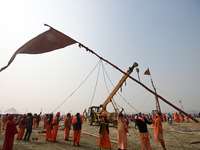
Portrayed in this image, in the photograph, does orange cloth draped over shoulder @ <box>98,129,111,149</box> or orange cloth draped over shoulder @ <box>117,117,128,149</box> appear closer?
orange cloth draped over shoulder @ <box>117,117,128,149</box>

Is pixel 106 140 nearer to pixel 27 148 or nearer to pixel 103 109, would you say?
pixel 27 148

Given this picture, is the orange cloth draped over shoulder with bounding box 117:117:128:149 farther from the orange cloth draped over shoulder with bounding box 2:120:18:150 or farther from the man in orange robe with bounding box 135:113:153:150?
the orange cloth draped over shoulder with bounding box 2:120:18:150

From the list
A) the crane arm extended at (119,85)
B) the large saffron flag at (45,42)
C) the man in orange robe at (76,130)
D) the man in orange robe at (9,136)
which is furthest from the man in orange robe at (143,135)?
the man in orange robe at (9,136)

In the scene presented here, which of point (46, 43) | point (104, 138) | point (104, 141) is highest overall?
point (46, 43)

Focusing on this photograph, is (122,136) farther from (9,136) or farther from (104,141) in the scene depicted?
(9,136)

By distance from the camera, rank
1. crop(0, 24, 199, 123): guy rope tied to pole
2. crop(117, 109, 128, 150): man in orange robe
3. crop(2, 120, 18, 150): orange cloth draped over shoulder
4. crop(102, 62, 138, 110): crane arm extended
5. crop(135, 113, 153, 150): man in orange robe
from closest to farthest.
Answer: crop(0, 24, 199, 123): guy rope tied to pole, crop(2, 120, 18, 150): orange cloth draped over shoulder, crop(135, 113, 153, 150): man in orange robe, crop(117, 109, 128, 150): man in orange robe, crop(102, 62, 138, 110): crane arm extended

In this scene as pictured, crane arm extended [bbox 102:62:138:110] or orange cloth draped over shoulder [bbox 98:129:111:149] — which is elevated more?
crane arm extended [bbox 102:62:138:110]

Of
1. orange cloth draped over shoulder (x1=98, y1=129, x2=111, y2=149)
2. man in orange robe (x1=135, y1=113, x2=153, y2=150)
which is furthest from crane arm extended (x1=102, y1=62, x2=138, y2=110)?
orange cloth draped over shoulder (x1=98, y1=129, x2=111, y2=149)

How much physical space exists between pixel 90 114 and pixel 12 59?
1521cm

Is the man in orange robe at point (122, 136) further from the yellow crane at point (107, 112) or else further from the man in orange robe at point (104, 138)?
the yellow crane at point (107, 112)

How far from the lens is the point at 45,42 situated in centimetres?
433

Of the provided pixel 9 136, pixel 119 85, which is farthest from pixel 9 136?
pixel 119 85

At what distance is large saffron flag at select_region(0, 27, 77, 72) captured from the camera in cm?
413

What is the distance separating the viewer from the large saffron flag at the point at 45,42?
13.6 feet
